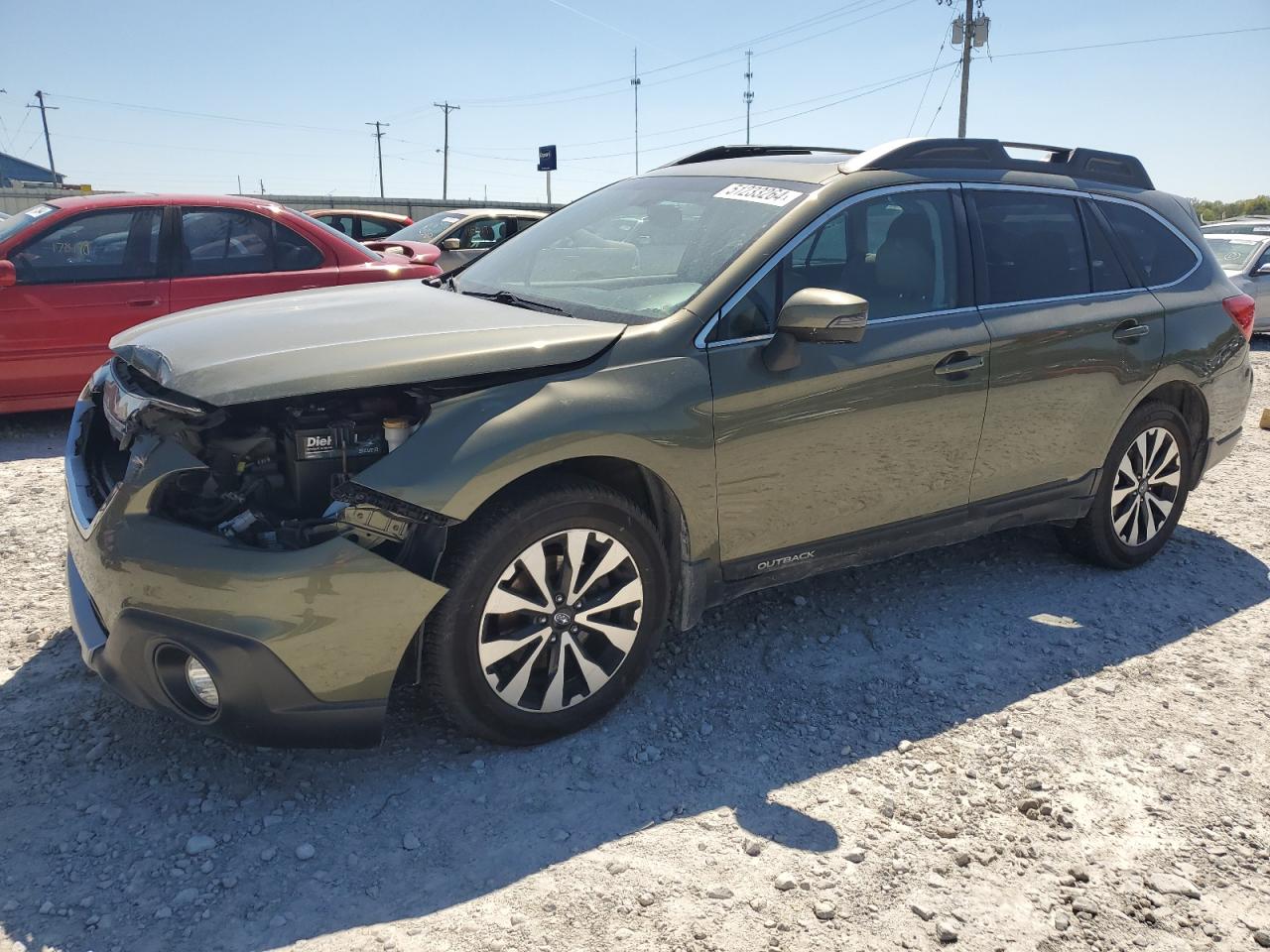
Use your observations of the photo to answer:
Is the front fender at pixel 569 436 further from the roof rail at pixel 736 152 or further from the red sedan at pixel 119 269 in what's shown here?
the red sedan at pixel 119 269

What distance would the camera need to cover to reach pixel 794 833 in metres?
2.78

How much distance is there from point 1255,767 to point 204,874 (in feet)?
10.2

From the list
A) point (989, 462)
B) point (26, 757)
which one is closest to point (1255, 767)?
point (989, 462)

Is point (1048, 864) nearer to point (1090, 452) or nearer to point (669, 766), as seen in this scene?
point (669, 766)

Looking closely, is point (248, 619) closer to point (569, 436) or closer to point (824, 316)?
point (569, 436)

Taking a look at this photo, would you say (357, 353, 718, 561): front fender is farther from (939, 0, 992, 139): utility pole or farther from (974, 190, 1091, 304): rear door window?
(939, 0, 992, 139): utility pole

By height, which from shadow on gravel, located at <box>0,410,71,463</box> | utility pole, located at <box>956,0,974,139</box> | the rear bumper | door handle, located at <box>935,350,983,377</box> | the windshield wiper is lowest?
shadow on gravel, located at <box>0,410,71,463</box>

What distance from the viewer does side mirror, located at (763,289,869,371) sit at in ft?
10.3

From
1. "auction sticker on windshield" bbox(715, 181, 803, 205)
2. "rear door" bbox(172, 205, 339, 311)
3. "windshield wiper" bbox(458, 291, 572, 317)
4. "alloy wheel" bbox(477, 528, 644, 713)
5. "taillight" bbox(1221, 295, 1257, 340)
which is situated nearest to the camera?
"alloy wheel" bbox(477, 528, 644, 713)

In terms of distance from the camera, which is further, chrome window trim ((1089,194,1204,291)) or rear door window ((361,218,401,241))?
rear door window ((361,218,401,241))

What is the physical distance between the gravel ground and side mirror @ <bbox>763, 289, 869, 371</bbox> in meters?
1.21

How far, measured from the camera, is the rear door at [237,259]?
7.02m

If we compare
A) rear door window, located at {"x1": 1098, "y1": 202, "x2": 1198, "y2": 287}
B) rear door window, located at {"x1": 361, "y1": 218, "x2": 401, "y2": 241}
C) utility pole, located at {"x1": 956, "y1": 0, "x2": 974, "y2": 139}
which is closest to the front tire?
rear door window, located at {"x1": 1098, "y1": 202, "x2": 1198, "y2": 287}

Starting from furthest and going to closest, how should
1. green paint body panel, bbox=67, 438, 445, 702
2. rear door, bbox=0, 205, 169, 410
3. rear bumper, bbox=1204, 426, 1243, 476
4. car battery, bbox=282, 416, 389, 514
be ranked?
rear door, bbox=0, 205, 169, 410
rear bumper, bbox=1204, 426, 1243, 476
car battery, bbox=282, 416, 389, 514
green paint body panel, bbox=67, 438, 445, 702
